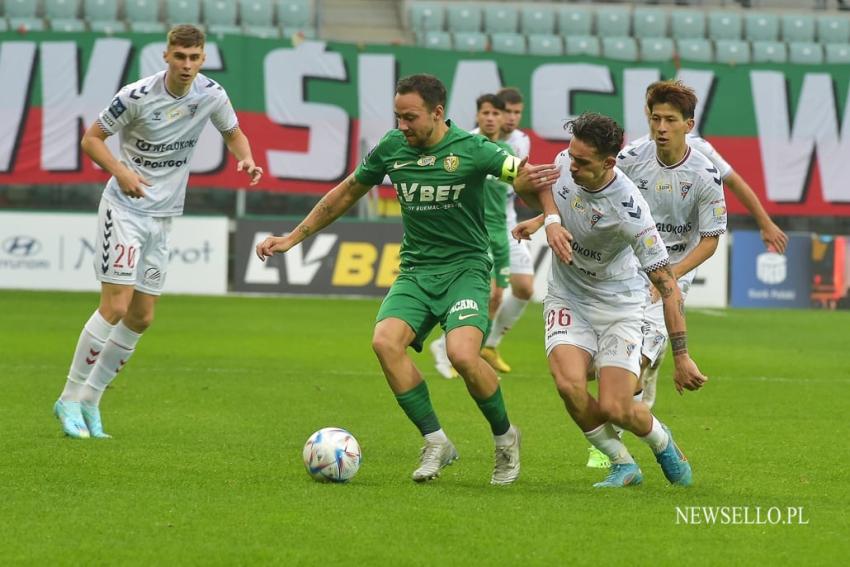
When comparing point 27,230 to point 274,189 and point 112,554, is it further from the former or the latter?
point 112,554

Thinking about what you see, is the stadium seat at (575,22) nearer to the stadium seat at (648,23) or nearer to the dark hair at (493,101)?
the stadium seat at (648,23)

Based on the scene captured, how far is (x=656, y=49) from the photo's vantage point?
94.1 ft

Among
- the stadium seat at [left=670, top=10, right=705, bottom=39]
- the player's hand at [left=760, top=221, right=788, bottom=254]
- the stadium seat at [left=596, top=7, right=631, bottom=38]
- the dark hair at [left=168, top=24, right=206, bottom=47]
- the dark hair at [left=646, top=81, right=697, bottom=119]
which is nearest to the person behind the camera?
the dark hair at [left=646, top=81, right=697, bottom=119]

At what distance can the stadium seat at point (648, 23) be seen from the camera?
29.4 m

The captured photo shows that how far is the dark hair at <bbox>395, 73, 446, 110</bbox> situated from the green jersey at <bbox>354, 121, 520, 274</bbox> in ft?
0.85

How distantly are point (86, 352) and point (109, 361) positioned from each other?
0.15 m

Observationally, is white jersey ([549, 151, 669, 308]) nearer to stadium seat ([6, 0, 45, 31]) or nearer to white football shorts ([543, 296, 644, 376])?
white football shorts ([543, 296, 644, 376])

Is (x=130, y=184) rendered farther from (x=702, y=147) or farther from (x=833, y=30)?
(x=833, y=30)

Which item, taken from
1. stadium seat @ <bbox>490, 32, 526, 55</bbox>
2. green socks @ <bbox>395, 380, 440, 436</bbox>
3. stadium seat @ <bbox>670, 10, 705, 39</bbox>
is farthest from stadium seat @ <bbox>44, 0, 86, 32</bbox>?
green socks @ <bbox>395, 380, 440, 436</bbox>

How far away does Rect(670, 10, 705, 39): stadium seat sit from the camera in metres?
29.6

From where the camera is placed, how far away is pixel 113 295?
8.52 m

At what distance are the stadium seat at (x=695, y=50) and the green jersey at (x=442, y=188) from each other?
73.4ft

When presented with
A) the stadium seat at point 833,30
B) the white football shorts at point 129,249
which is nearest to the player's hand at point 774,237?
the white football shorts at point 129,249

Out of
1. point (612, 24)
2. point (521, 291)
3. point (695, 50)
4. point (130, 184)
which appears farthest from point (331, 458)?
point (612, 24)
